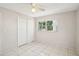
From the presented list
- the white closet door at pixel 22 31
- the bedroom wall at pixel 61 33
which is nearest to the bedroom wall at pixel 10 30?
the white closet door at pixel 22 31

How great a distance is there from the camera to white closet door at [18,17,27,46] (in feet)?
6.88

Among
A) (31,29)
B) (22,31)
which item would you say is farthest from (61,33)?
(22,31)

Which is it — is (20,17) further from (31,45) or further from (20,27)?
(31,45)

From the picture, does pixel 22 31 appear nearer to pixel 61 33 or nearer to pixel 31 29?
pixel 31 29

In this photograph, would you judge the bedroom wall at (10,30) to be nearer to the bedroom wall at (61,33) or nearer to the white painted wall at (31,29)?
the white painted wall at (31,29)

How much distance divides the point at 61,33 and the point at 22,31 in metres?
0.90

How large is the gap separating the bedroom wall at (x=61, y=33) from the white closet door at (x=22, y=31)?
276 mm

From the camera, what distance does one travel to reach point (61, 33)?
214 centimetres

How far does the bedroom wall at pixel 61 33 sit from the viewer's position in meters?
1.97

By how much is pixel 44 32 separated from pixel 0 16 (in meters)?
1.02

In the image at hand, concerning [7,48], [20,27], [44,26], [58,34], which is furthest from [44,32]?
[7,48]

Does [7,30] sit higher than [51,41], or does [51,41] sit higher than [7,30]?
[7,30]

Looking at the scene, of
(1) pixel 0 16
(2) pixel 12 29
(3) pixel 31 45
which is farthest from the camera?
(3) pixel 31 45

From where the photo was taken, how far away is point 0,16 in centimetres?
190
